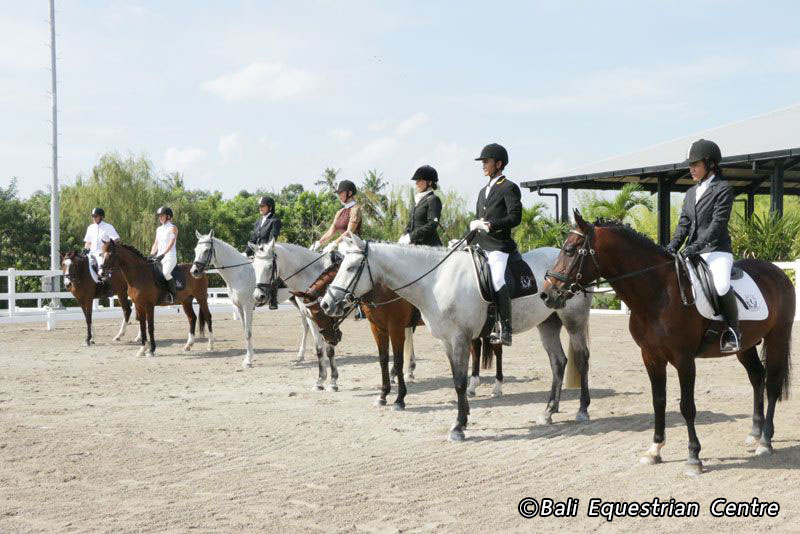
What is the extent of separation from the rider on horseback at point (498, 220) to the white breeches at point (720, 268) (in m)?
1.89

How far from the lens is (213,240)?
1248 centimetres

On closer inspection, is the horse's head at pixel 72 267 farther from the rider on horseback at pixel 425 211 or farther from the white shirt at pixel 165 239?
the rider on horseback at pixel 425 211

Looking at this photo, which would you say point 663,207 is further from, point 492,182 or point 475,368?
point 492,182

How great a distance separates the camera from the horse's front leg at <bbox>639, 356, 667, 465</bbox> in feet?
19.1

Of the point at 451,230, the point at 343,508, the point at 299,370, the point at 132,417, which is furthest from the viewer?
the point at 451,230

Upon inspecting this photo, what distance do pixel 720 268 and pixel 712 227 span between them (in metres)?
0.33

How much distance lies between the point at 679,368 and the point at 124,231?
37424 millimetres

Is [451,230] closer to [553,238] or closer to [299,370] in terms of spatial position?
[553,238]

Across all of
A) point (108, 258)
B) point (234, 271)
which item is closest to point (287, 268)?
point (234, 271)

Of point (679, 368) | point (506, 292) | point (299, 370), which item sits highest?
point (506, 292)

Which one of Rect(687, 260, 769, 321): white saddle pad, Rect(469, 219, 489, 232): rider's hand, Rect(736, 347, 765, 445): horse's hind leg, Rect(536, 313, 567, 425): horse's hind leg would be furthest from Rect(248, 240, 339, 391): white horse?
Rect(687, 260, 769, 321): white saddle pad

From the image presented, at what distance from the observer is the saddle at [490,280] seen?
280 inches

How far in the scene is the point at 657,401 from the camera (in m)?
5.96

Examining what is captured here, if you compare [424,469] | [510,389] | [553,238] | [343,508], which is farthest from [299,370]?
[553,238]
